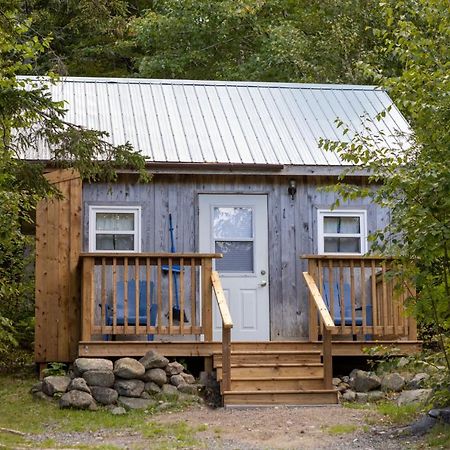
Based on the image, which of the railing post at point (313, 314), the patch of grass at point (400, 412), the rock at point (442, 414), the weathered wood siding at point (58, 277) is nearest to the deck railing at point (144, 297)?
the weathered wood siding at point (58, 277)

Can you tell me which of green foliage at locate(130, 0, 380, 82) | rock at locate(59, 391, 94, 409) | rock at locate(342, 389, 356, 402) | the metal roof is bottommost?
rock at locate(342, 389, 356, 402)

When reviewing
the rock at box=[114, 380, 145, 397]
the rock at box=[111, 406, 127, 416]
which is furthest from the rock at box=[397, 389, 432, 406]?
the rock at box=[111, 406, 127, 416]

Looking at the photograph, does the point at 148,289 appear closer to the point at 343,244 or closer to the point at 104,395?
Result: the point at 104,395

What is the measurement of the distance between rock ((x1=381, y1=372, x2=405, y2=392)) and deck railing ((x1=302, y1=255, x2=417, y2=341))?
0.68 m

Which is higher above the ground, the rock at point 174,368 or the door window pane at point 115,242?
the door window pane at point 115,242

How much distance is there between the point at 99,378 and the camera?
38.0 ft

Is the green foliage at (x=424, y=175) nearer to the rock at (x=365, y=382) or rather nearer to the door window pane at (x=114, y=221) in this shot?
the rock at (x=365, y=382)

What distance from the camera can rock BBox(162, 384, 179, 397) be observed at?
11767mm

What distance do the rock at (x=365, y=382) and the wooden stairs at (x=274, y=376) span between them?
53 centimetres

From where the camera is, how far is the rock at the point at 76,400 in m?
11.2

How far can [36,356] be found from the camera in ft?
42.2

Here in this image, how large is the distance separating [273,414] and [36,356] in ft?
12.1

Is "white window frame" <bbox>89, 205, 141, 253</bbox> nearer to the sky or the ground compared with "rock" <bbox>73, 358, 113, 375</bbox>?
nearer to the sky

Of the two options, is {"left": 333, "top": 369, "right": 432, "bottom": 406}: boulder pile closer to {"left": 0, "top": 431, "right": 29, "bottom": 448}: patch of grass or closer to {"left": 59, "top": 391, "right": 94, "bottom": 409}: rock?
{"left": 59, "top": 391, "right": 94, "bottom": 409}: rock
